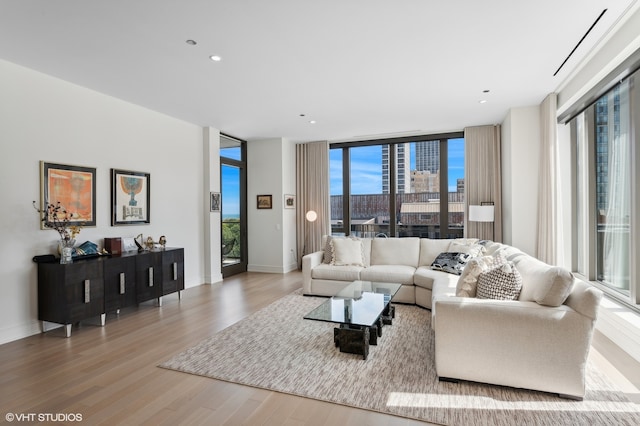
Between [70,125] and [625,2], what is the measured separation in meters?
5.53

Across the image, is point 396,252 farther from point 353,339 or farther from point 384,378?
point 384,378

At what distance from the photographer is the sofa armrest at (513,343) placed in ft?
7.27

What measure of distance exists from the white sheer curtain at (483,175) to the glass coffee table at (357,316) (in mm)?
3149

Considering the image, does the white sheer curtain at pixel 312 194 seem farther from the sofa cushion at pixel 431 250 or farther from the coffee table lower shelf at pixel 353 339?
the coffee table lower shelf at pixel 353 339

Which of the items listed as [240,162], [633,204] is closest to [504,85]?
[633,204]

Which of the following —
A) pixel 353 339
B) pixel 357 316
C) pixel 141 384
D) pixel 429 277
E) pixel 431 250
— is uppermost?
pixel 431 250

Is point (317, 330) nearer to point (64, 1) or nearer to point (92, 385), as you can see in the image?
point (92, 385)

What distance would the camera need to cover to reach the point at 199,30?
2.83 m

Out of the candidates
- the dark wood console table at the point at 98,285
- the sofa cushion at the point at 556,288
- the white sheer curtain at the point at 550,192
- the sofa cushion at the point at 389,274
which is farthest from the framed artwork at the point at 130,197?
the white sheer curtain at the point at 550,192

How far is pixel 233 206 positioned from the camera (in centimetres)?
704

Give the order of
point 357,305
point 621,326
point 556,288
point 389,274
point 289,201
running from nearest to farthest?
point 556,288 < point 621,326 < point 357,305 < point 389,274 < point 289,201

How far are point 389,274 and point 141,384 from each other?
3.20 m

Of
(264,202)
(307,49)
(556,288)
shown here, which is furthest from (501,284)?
(264,202)

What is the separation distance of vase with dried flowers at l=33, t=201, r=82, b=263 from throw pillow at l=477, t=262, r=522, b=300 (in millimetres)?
4155
